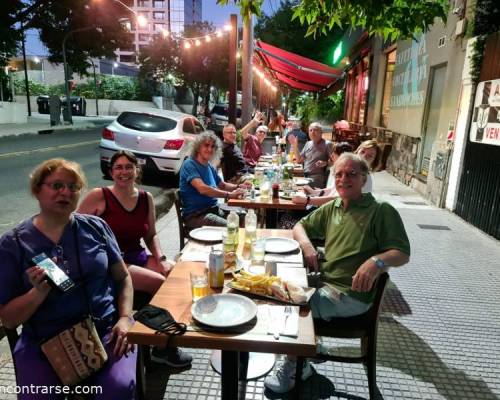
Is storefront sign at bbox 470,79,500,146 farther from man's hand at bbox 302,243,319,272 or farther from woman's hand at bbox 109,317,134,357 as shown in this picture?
woman's hand at bbox 109,317,134,357

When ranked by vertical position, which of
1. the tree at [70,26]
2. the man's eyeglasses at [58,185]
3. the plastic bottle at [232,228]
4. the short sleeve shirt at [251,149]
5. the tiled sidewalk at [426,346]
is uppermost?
the tree at [70,26]

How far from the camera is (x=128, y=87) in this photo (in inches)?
1660

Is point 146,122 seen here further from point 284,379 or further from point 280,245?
point 284,379

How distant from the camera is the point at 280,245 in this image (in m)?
2.73

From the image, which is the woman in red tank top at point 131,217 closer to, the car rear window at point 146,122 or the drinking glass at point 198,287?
the drinking glass at point 198,287

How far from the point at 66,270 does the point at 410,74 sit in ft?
32.9

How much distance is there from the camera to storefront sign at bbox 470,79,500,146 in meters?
5.64

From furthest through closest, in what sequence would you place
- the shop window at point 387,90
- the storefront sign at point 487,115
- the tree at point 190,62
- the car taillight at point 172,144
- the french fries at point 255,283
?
the tree at point 190,62 → the shop window at point 387,90 → the car taillight at point 172,144 → the storefront sign at point 487,115 → the french fries at point 255,283

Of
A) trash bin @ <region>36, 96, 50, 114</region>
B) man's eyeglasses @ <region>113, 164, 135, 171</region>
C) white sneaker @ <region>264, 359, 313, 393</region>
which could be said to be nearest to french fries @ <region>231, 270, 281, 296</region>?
white sneaker @ <region>264, 359, 313, 393</region>

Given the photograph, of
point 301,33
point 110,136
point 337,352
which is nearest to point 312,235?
point 337,352

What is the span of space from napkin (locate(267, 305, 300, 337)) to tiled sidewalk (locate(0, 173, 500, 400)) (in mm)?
922

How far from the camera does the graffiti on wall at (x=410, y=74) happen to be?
29.2 ft

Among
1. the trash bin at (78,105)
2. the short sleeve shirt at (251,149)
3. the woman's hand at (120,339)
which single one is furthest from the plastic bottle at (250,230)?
the trash bin at (78,105)

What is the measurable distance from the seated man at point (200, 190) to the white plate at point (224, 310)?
6.86 ft
